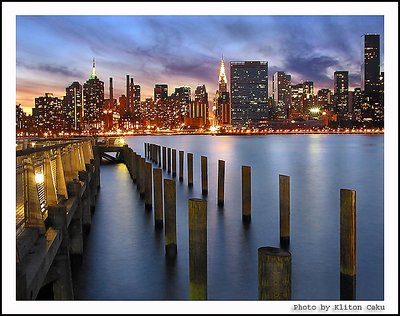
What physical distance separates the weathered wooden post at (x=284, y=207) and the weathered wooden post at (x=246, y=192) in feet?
7.60

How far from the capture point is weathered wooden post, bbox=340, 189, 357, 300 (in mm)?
7992

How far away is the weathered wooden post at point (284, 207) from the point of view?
36.2ft

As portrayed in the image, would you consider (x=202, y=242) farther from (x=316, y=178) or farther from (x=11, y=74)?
(x=316, y=178)

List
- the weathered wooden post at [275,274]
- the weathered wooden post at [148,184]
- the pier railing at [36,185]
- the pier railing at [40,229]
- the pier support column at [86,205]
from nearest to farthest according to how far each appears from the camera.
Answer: the weathered wooden post at [275,274]
the pier railing at [40,229]
the pier railing at [36,185]
the pier support column at [86,205]
the weathered wooden post at [148,184]

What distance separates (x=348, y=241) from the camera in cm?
801

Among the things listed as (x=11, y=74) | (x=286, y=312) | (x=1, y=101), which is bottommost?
(x=286, y=312)

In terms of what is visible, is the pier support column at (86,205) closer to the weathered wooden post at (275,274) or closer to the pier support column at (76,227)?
the pier support column at (76,227)

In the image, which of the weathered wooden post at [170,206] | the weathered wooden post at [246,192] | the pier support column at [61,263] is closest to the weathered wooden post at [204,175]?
the weathered wooden post at [246,192]

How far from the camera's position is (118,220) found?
15125mm

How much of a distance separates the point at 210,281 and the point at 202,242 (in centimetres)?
273

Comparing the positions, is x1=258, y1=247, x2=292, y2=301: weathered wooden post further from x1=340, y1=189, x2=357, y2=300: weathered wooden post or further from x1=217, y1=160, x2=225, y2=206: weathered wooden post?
x1=217, y1=160, x2=225, y2=206: weathered wooden post

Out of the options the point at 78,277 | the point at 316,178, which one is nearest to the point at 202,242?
the point at 78,277

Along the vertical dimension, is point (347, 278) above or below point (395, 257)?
below

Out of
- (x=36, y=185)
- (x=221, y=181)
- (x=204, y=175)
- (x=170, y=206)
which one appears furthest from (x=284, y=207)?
(x=204, y=175)
